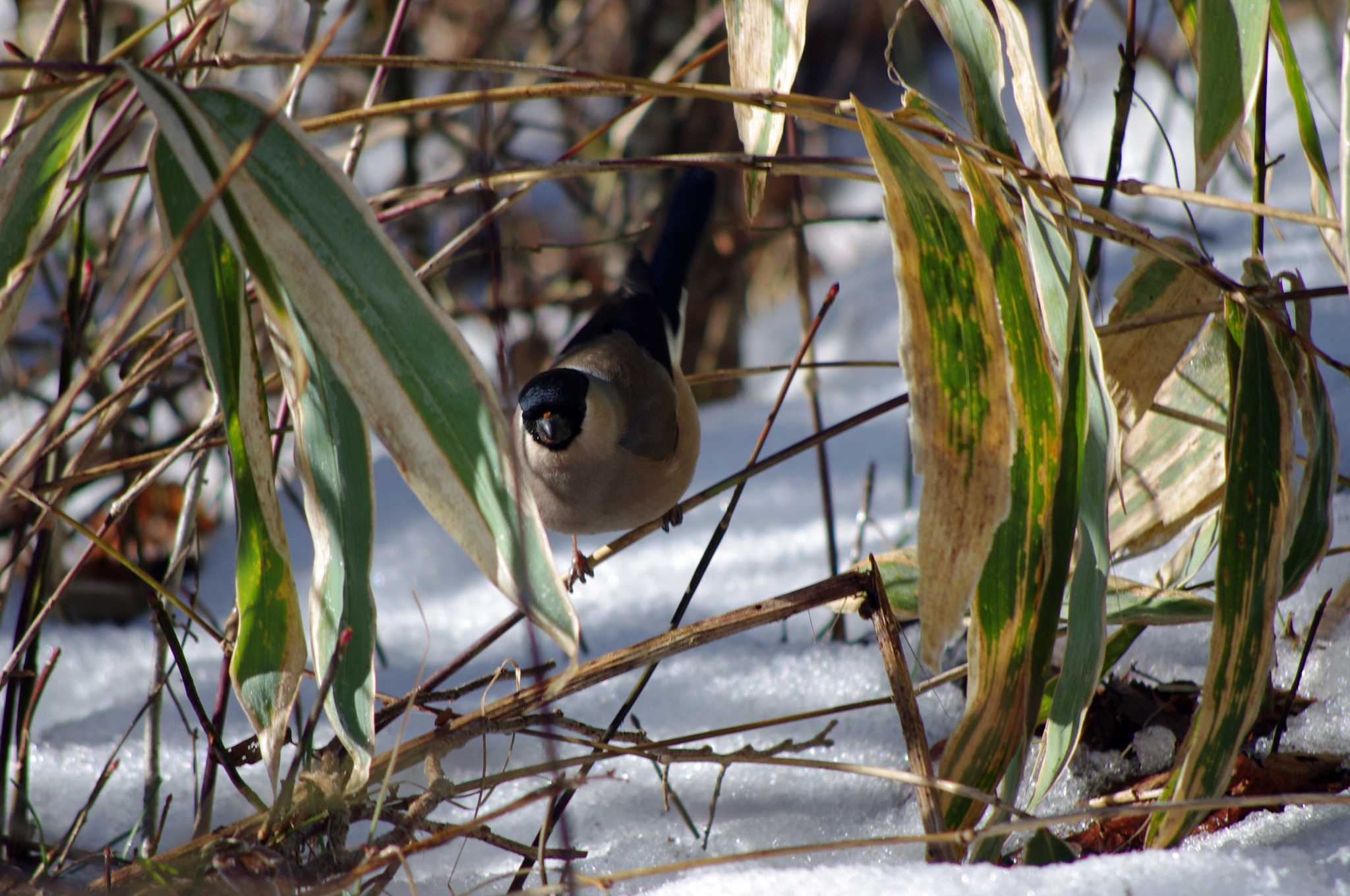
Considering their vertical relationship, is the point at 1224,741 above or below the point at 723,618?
below

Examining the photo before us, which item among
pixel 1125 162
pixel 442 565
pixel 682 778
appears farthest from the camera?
pixel 1125 162

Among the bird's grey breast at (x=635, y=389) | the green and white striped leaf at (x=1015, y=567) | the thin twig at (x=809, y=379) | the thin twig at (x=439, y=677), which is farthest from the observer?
the bird's grey breast at (x=635, y=389)

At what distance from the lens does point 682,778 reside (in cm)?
138

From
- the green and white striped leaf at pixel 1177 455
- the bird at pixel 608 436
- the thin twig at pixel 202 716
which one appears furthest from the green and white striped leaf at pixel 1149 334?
the thin twig at pixel 202 716

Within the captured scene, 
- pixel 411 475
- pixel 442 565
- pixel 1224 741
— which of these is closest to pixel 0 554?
pixel 442 565

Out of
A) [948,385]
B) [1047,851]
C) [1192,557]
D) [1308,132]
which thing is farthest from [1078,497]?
[1308,132]

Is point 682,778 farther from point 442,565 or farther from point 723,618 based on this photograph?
point 442,565

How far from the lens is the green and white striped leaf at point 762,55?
1054mm

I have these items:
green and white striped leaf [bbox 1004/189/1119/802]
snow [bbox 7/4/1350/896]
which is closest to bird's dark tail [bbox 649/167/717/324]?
snow [bbox 7/4/1350/896]

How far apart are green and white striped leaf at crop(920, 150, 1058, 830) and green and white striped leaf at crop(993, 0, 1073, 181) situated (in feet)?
0.27

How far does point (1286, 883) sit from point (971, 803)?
0.22 meters

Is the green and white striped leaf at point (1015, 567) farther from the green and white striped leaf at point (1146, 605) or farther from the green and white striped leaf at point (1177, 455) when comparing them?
the green and white striped leaf at point (1177, 455)

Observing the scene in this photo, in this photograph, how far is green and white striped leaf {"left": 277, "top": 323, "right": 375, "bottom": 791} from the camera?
0.84 metres

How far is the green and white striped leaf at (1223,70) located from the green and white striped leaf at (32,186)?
2.85 ft
